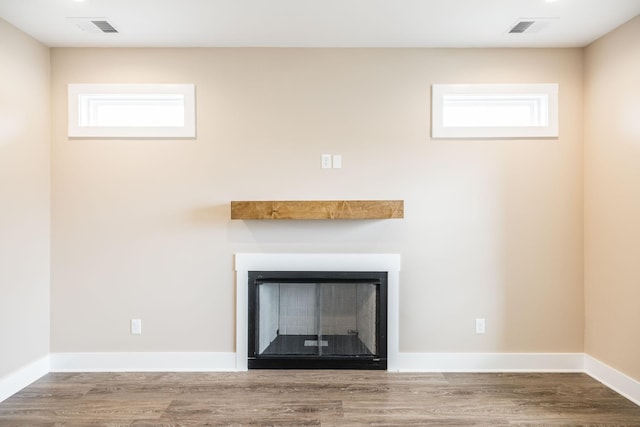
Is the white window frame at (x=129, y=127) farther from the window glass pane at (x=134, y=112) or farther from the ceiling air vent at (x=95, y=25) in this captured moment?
the ceiling air vent at (x=95, y=25)

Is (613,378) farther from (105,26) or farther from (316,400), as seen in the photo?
(105,26)

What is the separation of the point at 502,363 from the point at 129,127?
11.5 ft

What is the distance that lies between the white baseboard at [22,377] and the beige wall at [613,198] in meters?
4.25

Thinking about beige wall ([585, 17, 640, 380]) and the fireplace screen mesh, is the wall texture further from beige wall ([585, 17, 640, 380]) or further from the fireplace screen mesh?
the fireplace screen mesh

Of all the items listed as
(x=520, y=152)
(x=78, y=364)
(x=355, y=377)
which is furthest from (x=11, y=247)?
(x=520, y=152)

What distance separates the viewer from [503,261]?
3.41 m

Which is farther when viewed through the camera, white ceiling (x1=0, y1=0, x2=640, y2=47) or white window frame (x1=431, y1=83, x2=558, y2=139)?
white window frame (x1=431, y1=83, x2=558, y2=139)

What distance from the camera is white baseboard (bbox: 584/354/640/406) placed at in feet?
9.39

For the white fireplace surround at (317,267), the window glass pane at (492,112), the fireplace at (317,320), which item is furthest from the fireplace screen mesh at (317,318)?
the window glass pane at (492,112)

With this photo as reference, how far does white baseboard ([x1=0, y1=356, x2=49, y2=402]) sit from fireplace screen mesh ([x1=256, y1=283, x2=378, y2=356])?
166 cm

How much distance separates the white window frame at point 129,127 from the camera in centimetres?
336

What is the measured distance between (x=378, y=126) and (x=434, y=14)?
0.90m

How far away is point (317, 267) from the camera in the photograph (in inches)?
134

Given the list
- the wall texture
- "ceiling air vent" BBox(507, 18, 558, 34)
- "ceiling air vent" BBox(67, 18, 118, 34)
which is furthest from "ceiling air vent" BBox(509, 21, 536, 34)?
"ceiling air vent" BBox(67, 18, 118, 34)
